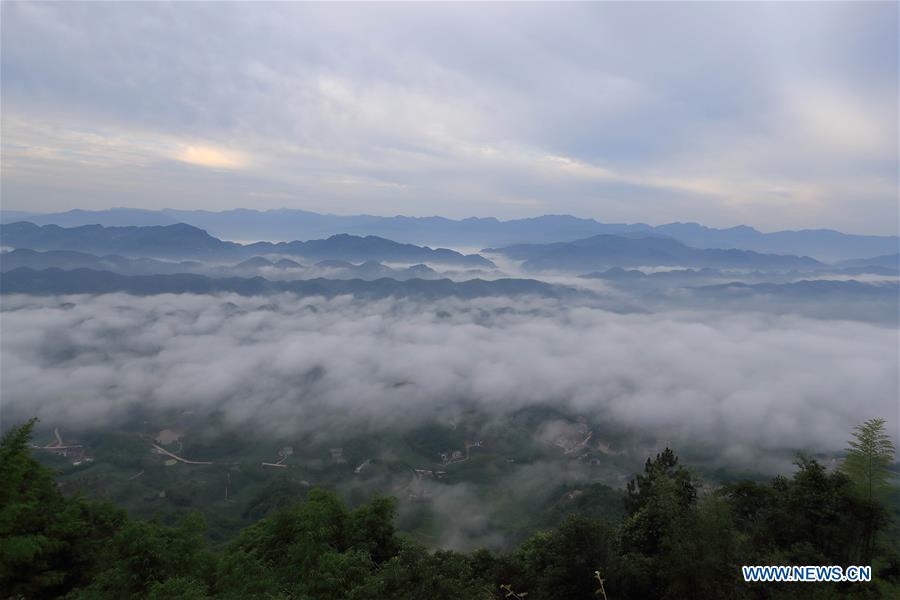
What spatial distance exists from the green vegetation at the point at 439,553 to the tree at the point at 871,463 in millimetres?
123

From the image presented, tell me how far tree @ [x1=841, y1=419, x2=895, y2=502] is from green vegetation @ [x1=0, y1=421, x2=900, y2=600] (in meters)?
0.12

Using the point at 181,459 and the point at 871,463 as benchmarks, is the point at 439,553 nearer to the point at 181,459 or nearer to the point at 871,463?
the point at 871,463

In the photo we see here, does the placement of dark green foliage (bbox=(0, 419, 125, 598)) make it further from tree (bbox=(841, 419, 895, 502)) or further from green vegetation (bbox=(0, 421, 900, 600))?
tree (bbox=(841, 419, 895, 502))

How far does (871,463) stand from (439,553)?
2546cm

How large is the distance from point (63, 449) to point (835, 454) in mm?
244950

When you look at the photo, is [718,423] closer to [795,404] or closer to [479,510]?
[795,404]

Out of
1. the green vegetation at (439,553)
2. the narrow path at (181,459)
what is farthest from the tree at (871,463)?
the narrow path at (181,459)

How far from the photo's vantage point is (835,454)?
136 metres

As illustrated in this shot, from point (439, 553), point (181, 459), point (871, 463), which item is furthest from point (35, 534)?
point (181, 459)

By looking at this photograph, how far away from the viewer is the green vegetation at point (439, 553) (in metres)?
17.5

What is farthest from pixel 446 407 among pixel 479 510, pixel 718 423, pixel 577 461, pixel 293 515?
pixel 293 515

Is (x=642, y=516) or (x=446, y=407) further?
(x=446, y=407)

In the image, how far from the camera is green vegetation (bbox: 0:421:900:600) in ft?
57.4

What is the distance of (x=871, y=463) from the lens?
85.9 feet
